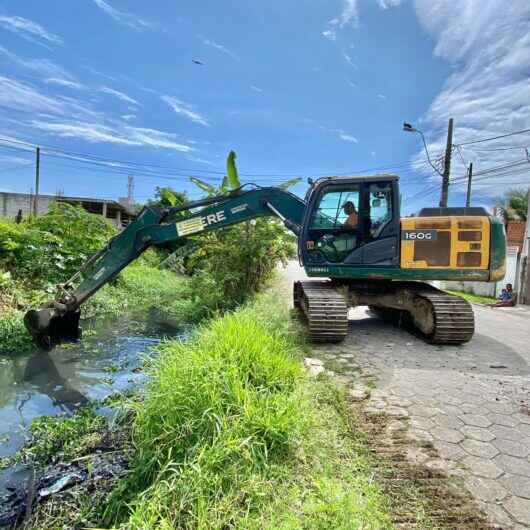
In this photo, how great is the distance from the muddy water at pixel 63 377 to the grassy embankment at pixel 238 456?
712 mm

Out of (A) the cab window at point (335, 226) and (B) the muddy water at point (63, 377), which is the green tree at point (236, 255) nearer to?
(B) the muddy water at point (63, 377)

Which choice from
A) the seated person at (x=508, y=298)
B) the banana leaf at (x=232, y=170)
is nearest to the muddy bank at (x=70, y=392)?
the banana leaf at (x=232, y=170)

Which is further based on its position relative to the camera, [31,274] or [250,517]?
[31,274]

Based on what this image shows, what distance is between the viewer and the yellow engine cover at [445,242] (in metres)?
5.55

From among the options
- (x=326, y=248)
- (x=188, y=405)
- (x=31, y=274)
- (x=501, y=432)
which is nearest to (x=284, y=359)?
(x=188, y=405)

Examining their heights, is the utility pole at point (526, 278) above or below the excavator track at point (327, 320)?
above

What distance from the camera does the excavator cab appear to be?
18.8 feet

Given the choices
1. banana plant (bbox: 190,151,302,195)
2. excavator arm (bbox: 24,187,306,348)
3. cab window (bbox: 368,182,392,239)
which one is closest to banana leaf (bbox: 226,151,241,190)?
banana plant (bbox: 190,151,302,195)

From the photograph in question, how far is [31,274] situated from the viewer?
29.7 feet

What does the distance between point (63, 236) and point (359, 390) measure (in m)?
9.76

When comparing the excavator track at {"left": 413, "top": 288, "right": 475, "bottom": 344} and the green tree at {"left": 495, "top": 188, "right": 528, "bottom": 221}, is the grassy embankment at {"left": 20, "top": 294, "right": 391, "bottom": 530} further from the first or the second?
the green tree at {"left": 495, "top": 188, "right": 528, "bottom": 221}

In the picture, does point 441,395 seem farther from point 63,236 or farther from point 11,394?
point 63,236

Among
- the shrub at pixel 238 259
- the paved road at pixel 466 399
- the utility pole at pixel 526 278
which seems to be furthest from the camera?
the utility pole at pixel 526 278

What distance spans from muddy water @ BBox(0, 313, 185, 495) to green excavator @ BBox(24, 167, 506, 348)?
43 centimetres
